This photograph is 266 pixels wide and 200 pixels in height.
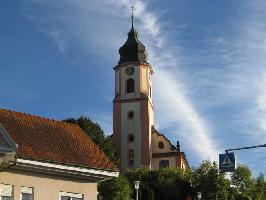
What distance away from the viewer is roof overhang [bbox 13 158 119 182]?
2714 centimetres

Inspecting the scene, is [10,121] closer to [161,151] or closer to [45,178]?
[45,178]

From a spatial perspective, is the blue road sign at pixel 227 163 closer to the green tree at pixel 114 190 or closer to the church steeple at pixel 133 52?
the green tree at pixel 114 190

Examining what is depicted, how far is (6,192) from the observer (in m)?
27.0

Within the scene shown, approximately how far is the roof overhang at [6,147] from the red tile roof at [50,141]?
36.4 inches

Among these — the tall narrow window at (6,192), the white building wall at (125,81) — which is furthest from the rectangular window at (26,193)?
the white building wall at (125,81)

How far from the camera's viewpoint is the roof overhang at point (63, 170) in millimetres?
27141

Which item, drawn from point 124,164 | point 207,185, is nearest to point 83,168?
point 207,185

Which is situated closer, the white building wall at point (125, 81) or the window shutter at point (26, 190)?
the window shutter at point (26, 190)

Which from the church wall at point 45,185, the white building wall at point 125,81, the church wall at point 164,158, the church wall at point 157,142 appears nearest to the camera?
the church wall at point 45,185

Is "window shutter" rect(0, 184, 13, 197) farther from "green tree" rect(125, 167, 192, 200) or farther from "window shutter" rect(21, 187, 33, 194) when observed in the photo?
"green tree" rect(125, 167, 192, 200)

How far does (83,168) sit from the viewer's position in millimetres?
28891

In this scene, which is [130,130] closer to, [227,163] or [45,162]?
[227,163]

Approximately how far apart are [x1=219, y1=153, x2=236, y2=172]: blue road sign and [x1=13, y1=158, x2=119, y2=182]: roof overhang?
4.77 meters

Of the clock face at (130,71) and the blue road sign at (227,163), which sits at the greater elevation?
the clock face at (130,71)
